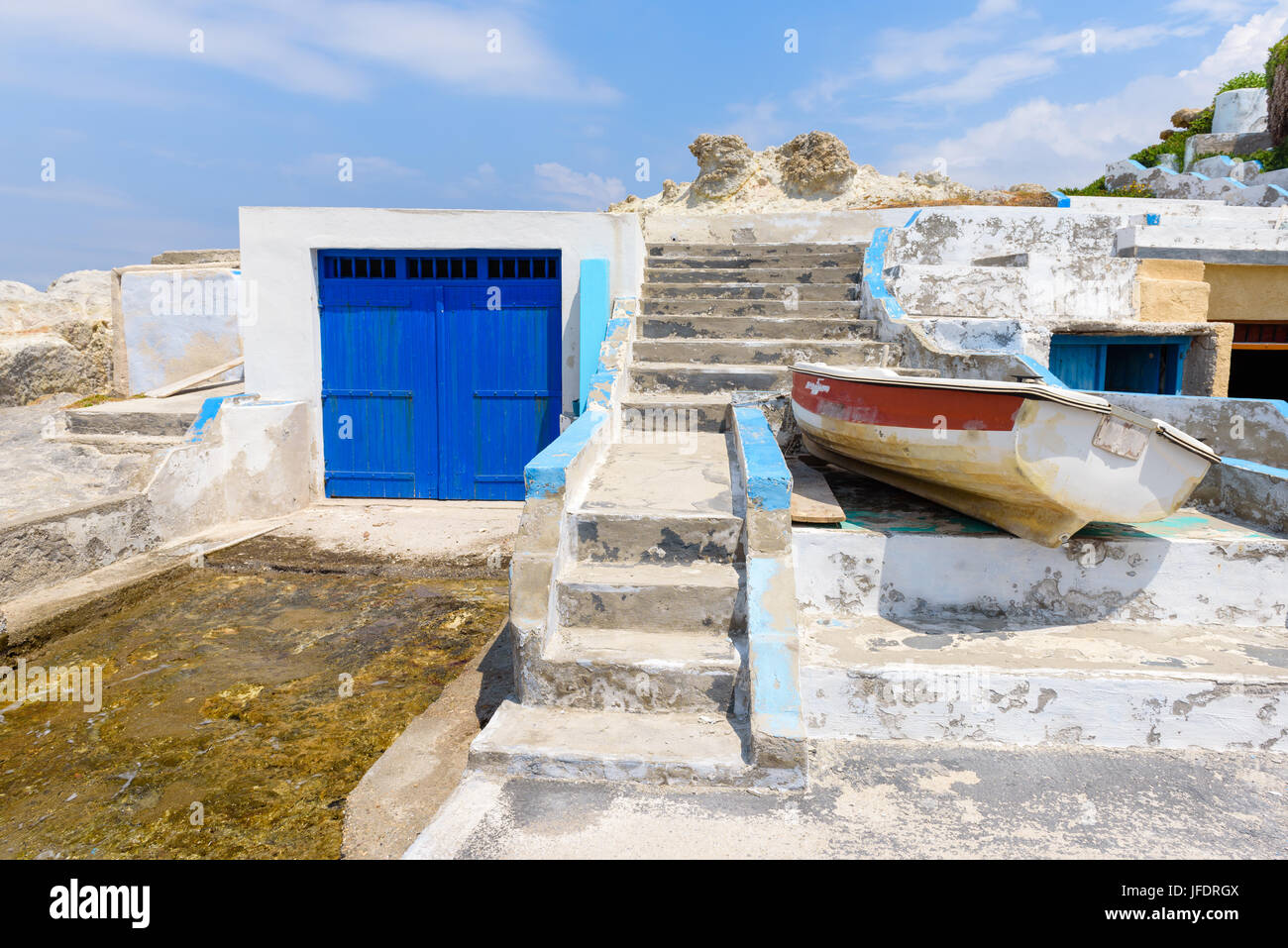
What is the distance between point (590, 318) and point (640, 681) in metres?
4.80

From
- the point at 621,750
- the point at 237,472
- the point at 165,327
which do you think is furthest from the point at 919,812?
the point at 165,327

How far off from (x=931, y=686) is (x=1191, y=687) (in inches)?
44.0

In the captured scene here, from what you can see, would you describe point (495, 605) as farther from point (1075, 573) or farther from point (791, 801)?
point (1075, 573)

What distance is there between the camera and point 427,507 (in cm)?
838

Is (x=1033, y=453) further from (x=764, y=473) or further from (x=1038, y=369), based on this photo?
(x=1038, y=369)

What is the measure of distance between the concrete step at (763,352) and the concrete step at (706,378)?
310 mm

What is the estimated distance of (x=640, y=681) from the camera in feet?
11.6

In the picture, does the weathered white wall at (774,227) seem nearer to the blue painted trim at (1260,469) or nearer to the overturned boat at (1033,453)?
the blue painted trim at (1260,469)

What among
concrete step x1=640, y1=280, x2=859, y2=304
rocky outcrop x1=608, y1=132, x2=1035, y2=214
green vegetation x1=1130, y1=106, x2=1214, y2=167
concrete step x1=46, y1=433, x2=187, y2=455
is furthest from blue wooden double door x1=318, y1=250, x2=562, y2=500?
green vegetation x1=1130, y1=106, x2=1214, y2=167

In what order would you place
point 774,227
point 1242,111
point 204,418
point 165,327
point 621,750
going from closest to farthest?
point 621,750
point 204,418
point 774,227
point 165,327
point 1242,111

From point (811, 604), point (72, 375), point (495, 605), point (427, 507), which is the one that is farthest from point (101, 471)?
point (811, 604)

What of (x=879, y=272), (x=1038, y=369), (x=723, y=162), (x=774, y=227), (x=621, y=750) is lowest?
(x=621, y=750)

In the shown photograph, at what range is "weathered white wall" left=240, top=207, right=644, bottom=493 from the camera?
26.3ft

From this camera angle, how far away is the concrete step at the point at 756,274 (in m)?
8.84
